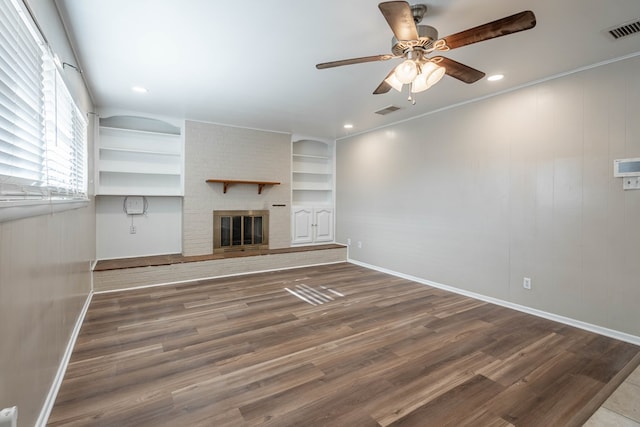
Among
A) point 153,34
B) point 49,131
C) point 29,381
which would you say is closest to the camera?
point 29,381

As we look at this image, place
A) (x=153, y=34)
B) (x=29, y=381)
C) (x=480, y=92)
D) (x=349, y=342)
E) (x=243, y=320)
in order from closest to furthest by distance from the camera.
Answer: (x=29, y=381), (x=153, y=34), (x=349, y=342), (x=243, y=320), (x=480, y=92)

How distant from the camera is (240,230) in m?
5.39

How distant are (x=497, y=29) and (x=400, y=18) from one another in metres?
0.56

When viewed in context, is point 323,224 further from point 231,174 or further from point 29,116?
point 29,116

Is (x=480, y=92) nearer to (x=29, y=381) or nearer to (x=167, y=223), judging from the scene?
(x=29, y=381)

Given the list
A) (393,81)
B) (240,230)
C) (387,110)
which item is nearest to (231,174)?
(240,230)

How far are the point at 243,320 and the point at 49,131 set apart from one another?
7.27ft

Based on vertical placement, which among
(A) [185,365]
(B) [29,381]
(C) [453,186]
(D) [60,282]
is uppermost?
(C) [453,186]

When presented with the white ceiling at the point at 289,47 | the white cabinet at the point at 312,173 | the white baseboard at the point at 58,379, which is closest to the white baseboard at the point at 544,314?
the white ceiling at the point at 289,47

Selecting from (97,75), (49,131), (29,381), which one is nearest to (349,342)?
(29,381)

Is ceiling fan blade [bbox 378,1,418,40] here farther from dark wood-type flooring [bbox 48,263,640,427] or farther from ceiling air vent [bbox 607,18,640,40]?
dark wood-type flooring [bbox 48,263,640,427]

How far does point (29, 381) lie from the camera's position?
145cm

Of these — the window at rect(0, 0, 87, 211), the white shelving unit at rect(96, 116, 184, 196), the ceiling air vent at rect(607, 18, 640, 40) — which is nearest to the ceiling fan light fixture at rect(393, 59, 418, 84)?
the ceiling air vent at rect(607, 18, 640, 40)

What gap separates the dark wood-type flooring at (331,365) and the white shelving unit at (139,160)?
6.09ft
